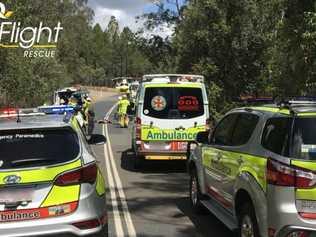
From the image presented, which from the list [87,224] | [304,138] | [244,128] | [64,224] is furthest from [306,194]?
[64,224]

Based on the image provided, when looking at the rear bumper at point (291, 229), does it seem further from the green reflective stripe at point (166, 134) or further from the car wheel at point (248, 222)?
the green reflective stripe at point (166, 134)

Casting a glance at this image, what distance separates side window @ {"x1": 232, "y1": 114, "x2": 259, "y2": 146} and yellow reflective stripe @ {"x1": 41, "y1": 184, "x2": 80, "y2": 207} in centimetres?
216

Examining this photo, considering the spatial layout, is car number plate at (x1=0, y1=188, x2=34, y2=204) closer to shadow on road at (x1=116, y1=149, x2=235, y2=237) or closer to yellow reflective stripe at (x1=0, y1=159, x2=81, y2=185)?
yellow reflective stripe at (x1=0, y1=159, x2=81, y2=185)

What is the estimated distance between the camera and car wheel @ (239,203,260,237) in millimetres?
6367

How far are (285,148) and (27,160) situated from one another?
2.44m

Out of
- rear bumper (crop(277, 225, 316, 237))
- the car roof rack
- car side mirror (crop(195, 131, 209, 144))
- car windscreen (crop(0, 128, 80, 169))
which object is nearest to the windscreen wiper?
car windscreen (crop(0, 128, 80, 169))

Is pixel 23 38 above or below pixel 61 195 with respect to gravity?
above

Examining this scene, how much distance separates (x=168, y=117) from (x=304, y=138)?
8.78 meters

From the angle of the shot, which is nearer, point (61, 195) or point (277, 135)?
point (61, 195)

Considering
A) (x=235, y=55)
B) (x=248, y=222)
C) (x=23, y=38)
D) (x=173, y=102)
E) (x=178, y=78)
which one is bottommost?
(x=248, y=222)

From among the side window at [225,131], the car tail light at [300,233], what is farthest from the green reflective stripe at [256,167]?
the side window at [225,131]

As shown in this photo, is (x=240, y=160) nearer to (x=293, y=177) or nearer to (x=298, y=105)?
(x=298, y=105)

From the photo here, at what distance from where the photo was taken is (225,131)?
8.39 metres

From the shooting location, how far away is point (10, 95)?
31.5 meters
